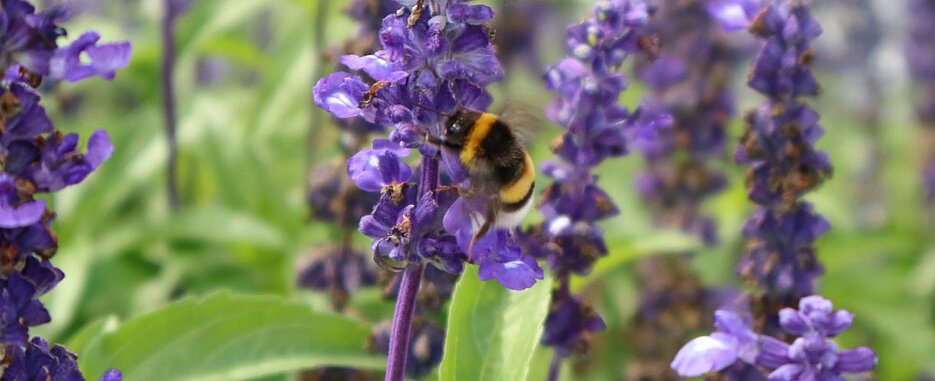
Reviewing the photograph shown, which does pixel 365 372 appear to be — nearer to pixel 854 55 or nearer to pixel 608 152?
pixel 608 152

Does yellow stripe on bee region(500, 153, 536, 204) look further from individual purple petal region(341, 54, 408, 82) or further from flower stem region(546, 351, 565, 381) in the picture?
flower stem region(546, 351, 565, 381)

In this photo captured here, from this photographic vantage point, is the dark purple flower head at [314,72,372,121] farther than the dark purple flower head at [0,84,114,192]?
Yes

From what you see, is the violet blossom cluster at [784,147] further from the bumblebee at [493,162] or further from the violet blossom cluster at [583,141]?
the bumblebee at [493,162]

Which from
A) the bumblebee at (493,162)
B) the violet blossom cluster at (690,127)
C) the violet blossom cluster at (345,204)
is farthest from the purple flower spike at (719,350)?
the violet blossom cluster at (690,127)

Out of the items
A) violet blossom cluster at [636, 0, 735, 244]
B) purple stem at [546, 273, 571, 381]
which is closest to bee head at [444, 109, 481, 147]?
purple stem at [546, 273, 571, 381]

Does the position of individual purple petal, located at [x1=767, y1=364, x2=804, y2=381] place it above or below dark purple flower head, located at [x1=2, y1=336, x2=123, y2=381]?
above

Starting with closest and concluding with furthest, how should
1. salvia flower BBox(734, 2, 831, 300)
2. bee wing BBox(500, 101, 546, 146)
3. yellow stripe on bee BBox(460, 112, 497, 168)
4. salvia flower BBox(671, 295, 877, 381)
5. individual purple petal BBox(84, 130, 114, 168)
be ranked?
individual purple petal BBox(84, 130, 114, 168) → salvia flower BBox(671, 295, 877, 381) → yellow stripe on bee BBox(460, 112, 497, 168) → bee wing BBox(500, 101, 546, 146) → salvia flower BBox(734, 2, 831, 300)

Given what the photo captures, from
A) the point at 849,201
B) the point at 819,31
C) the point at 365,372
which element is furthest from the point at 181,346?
the point at 849,201
